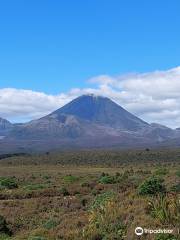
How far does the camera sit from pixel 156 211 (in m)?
16.4

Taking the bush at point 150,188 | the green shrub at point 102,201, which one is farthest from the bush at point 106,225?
the bush at point 150,188

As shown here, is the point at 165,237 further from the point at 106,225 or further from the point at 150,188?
the point at 150,188

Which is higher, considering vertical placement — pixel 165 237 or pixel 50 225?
pixel 165 237

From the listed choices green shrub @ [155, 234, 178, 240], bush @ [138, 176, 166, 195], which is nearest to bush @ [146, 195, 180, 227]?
green shrub @ [155, 234, 178, 240]

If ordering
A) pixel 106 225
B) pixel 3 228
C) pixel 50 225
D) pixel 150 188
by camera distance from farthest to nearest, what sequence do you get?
pixel 150 188, pixel 3 228, pixel 50 225, pixel 106 225

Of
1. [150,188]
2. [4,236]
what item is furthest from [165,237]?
[150,188]

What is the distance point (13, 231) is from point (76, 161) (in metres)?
84.3

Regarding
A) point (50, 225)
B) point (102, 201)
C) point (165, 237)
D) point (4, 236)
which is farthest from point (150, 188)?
point (165, 237)

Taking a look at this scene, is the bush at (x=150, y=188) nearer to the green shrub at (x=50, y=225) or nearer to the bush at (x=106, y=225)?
the bush at (x=106, y=225)

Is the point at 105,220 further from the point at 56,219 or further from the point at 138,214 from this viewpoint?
the point at 56,219

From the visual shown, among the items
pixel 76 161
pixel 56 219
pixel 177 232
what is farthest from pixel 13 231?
pixel 76 161

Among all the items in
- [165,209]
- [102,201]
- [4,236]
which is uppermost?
[165,209]

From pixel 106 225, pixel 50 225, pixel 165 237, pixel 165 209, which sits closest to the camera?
pixel 165 237

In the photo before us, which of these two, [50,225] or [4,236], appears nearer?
[50,225]
